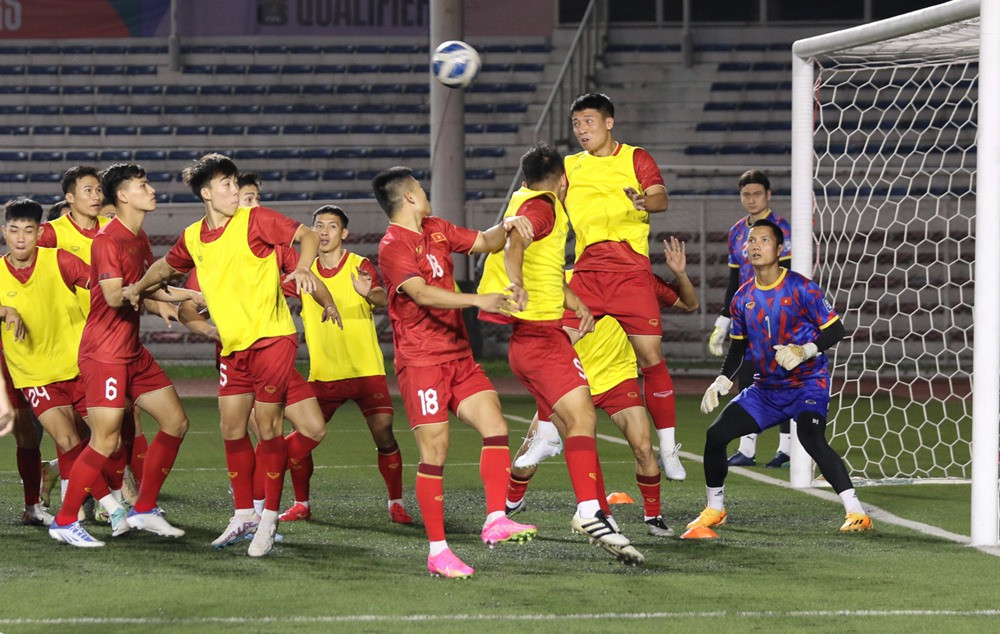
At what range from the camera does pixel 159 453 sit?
641 cm

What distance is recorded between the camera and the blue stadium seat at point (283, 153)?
2205 cm

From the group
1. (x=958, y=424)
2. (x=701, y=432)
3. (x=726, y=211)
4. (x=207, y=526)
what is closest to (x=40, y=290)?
(x=207, y=526)

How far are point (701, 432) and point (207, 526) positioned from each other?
5673mm

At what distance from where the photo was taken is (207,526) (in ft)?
22.3

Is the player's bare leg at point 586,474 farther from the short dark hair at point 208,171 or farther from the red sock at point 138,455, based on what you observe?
the red sock at point 138,455

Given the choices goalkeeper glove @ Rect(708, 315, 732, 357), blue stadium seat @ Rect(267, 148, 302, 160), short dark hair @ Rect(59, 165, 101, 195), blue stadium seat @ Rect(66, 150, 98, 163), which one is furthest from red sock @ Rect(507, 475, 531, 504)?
blue stadium seat @ Rect(66, 150, 98, 163)

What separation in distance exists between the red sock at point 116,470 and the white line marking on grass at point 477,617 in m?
2.22

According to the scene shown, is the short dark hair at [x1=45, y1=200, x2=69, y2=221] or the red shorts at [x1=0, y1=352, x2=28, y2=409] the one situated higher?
the short dark hair at [x1=45, y1=200, x2=69, y2=221]

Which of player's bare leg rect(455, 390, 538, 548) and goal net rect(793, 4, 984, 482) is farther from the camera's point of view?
goal net rect(793, 4, 984, 482)

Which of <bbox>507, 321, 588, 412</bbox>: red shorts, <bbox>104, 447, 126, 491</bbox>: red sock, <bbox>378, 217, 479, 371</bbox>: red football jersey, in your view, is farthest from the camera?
<bbox>104, 447, 126, 491</bbox>: red sock

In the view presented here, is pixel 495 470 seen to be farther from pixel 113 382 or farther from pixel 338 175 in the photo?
pixel 338 175

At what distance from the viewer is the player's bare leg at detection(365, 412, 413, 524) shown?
6.99 m

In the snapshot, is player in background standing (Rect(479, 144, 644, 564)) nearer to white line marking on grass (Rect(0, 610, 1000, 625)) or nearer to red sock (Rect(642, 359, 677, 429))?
white line marking on grass (Rect(0, 610, 1000, 625))

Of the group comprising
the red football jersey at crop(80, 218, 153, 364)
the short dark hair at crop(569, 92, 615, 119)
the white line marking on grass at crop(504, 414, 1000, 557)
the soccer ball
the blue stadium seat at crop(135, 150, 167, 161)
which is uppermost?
the blue stadium seat at crop(135, 150, 167, 161)
